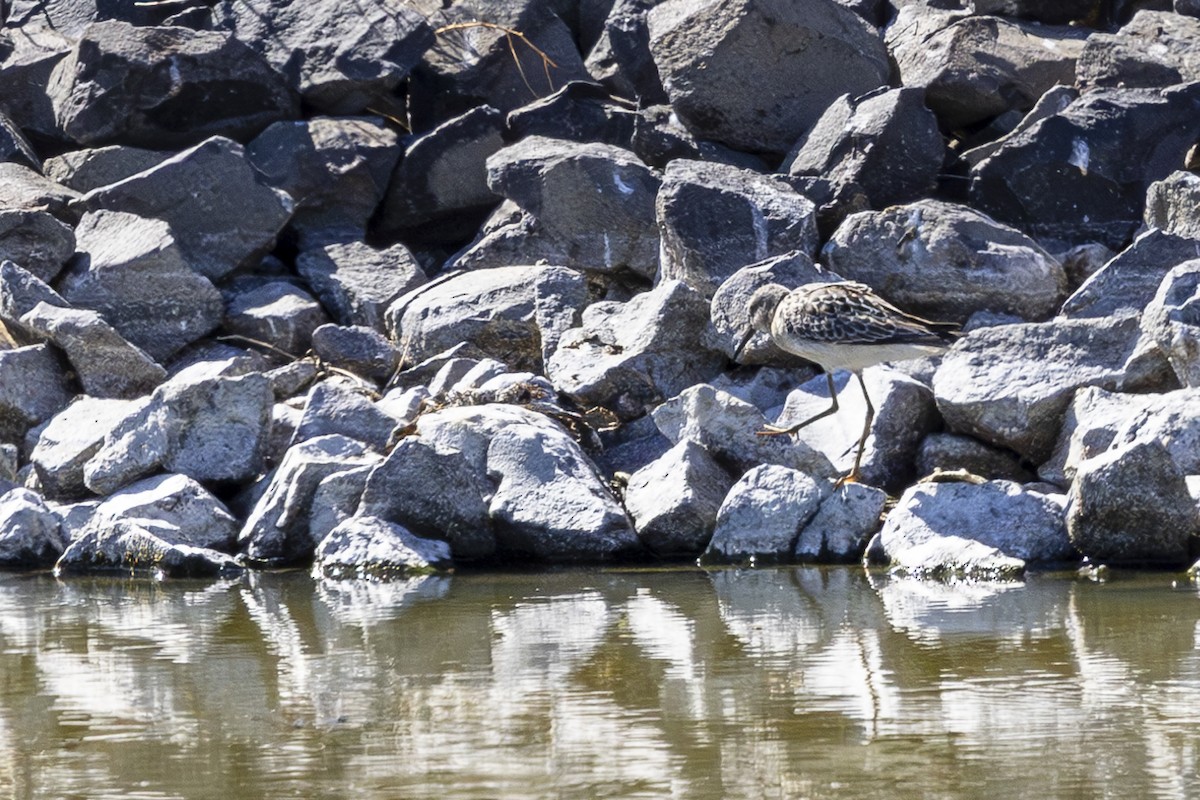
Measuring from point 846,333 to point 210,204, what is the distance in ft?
17.7

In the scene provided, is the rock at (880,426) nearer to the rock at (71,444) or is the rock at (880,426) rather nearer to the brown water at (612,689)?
the brown water at (612,689)

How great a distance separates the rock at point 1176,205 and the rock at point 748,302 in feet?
7.68

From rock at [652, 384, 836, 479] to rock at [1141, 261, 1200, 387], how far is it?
178 cm

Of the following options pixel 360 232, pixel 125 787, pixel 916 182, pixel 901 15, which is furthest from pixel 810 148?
pixel 125 787

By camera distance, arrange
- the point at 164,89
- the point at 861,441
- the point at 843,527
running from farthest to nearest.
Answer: the point at 164,89 < the point at 861,441 < the point at 843,527

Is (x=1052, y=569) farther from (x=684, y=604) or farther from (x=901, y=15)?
(x=901, y=15)

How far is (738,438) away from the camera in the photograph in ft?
28.9

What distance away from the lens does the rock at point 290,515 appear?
343 inches

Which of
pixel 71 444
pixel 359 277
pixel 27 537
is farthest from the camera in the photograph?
pixel 359 277

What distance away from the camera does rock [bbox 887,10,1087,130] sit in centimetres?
1230

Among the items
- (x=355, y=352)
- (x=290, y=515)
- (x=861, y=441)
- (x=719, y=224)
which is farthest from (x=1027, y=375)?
(x=355, y=352)

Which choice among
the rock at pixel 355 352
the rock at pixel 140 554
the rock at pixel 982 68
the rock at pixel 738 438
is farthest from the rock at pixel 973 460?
the rock at pixel 982 68

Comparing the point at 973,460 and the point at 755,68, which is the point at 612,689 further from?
the point at 755,68

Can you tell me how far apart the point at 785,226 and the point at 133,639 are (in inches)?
210
